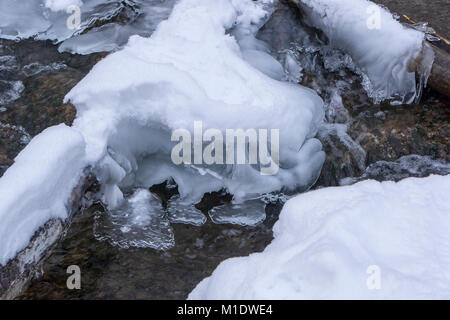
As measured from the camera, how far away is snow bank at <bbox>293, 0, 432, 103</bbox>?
13.2 feet

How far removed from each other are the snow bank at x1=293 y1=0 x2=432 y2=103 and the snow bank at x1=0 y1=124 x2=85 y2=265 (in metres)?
2.74

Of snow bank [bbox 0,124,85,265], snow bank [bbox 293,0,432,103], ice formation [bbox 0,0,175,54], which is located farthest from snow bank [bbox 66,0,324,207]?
ice formation [bbox 0,0,175,54]

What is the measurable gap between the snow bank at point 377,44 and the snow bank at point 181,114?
76 cm

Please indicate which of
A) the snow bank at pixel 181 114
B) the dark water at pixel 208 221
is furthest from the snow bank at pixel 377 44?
the snow bank at pixel 181 114

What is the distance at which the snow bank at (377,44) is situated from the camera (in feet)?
13.2

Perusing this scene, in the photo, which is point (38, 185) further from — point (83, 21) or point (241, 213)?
point (83, 21)

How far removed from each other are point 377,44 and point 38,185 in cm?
315

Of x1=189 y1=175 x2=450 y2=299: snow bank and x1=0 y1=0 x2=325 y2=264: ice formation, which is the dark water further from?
x1=189 y1=175 x2=450 y2=299: snow bank

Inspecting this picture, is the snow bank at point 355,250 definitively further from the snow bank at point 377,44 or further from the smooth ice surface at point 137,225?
the snow bank at point 377,44

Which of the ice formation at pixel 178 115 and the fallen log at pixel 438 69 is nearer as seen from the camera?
the ice formation at pixel 178 115

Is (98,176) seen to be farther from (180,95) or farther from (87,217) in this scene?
(180,95)

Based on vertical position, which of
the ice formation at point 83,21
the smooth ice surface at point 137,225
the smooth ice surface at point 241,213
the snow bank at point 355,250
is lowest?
the smooth ice surface at point 137,225

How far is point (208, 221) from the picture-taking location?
335 cm
